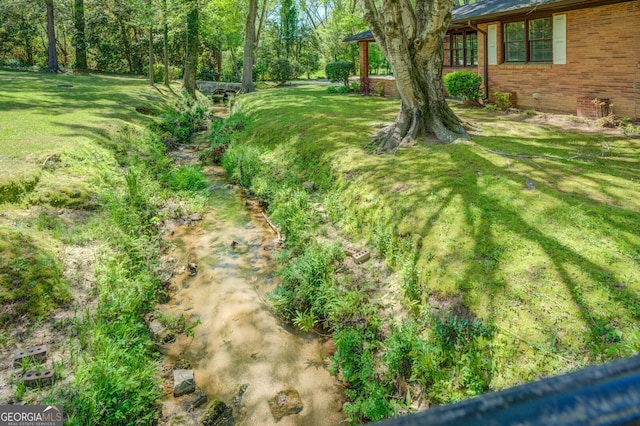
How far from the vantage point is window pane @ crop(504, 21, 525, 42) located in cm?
1627

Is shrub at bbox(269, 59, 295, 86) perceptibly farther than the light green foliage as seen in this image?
Yes

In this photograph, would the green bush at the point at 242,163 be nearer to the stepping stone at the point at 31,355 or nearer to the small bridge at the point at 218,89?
the stepping stone at the point at 31,355

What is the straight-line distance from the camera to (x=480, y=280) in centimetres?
518

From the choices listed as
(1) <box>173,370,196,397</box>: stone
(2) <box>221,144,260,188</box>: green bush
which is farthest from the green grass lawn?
(1) <box>173,370,196,397</box>: stone

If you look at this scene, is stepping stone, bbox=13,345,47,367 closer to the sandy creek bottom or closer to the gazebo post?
the sandy creek bottom

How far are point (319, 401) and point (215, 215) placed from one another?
20.2ft

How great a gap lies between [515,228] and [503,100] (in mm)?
11711

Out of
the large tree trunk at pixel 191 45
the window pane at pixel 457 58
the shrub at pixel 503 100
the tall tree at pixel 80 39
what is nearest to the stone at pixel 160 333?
the shrub at pixel 503 100

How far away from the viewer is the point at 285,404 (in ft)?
16.2

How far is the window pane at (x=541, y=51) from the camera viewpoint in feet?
50.0

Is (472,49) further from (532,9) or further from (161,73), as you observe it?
(161,73)

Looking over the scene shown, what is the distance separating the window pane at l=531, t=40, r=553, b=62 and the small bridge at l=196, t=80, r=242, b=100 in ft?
69.6

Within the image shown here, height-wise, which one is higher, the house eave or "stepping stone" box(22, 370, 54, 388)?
the house eave

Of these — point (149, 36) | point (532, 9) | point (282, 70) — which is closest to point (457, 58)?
point (532, 9)
